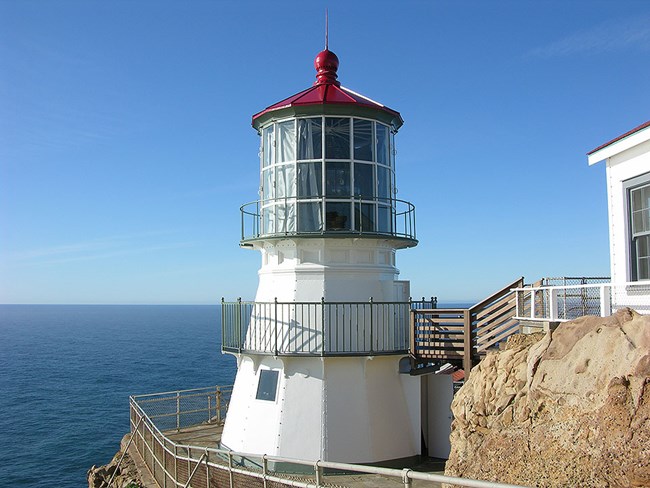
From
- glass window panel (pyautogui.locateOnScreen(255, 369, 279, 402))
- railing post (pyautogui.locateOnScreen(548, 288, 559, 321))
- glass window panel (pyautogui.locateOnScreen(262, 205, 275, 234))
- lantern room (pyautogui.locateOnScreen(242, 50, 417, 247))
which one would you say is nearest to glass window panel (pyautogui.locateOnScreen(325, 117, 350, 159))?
lantern room (pyautogui.locateOnScreen(242, 50, 417, 247))

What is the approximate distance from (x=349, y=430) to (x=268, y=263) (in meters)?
4.61

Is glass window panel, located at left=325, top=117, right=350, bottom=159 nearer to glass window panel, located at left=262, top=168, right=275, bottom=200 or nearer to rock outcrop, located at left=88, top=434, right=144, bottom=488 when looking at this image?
glass window panel, located at left=262, top=168, right=275, bottom=200

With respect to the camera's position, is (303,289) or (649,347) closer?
(649,347)

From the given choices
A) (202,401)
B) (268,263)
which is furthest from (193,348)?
(268,263)

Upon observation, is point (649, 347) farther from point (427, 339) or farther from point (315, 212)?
point (315, 212)

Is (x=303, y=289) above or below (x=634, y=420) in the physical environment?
above

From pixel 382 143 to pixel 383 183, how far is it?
1034mm

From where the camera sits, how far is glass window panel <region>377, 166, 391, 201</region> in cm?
1573

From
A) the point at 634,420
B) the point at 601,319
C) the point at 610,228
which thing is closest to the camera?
the point at 634,420

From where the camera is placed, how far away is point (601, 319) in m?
8.70

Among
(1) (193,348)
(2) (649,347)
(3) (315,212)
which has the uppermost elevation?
(3) (315,212)

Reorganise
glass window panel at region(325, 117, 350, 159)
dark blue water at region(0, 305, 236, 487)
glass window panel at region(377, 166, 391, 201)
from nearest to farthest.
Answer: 1. glass window panel at region(325, 117, 350, 159)
2. glass window panel at region(377, 166, 391, 201)
3. dark blue water at region(0, 305, 236, 487)

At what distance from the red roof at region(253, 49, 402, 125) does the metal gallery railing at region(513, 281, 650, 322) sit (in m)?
6.04

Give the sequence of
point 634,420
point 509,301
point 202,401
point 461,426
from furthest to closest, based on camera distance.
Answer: point 202,401, point 509,301, point 461,426, point 634,420
